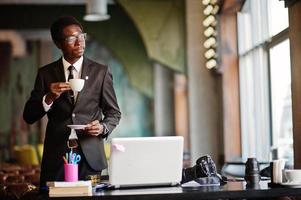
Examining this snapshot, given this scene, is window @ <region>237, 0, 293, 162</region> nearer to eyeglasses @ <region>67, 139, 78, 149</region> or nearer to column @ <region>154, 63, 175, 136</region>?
eyeglasses @ <region>67, 139, 78, 149</region>

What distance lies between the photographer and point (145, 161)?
9.88ft

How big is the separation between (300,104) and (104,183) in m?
2.03

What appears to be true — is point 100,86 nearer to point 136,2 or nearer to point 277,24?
point 277,24

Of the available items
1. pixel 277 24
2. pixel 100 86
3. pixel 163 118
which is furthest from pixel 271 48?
pixel 163 118

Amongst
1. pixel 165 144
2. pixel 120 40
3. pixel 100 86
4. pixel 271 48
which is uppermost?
pixel 120 40

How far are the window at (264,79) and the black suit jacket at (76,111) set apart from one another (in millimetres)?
3154

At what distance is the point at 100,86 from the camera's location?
3.42m

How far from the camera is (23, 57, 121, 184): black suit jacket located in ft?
10.9

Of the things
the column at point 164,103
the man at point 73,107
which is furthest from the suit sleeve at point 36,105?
the column at point 164,103

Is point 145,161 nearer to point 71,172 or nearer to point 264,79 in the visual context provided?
point 71,172

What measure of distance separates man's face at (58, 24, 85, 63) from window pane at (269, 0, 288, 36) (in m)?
3.35

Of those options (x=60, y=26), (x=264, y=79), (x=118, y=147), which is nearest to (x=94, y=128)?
(x=118, y=147)

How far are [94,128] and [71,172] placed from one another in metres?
0.26

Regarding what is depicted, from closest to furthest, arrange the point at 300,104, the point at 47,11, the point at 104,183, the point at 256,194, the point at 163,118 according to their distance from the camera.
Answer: the point at 256,194, the point at 104,183, the point at 300,104, the point at 47,11, the point at 163,118
